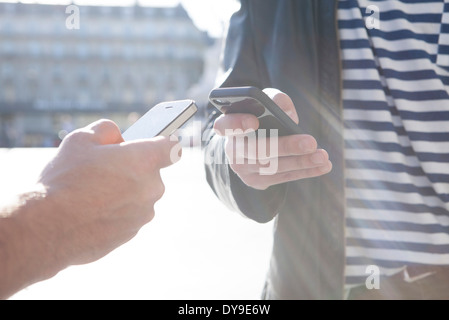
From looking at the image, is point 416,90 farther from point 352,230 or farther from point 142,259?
point 142,259

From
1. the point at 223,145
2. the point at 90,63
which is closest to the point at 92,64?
the point at 90,63

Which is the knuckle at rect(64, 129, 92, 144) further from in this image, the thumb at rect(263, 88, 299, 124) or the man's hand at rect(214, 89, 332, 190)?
the thumb at rect(263, 88, 299, 124)

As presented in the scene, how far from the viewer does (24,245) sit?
0.86m

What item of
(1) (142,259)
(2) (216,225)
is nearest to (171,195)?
(2) (216,225)

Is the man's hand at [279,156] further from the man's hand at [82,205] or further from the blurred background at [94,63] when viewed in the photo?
the blurred background at [94,63]

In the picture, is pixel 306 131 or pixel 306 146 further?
pixel 306 131

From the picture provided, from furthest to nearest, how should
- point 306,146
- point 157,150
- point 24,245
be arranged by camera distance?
point 306,146
point 157,150
point 24,245

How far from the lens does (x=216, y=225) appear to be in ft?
20.4

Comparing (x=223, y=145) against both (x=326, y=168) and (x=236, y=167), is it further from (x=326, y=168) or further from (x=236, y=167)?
(x=326, y=168)

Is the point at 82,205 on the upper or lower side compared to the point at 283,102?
lower

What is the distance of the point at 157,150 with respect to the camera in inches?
38.0

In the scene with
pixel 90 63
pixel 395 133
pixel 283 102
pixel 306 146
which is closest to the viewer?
pixel 306 146

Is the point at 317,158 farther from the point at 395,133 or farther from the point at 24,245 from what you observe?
the point at 24,245

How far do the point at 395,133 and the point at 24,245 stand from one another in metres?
0.91
